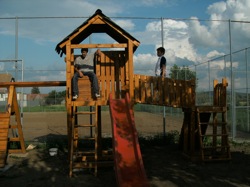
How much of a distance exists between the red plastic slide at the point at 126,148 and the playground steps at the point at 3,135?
3.38 metres

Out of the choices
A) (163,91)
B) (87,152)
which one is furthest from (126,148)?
(163,91)

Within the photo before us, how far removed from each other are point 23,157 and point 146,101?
428 cm

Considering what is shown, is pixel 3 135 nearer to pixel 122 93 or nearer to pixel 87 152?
pixel 87 152

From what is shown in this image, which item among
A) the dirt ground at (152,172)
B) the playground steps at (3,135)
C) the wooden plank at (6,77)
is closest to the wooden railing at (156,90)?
the dirt ground at (152,172)

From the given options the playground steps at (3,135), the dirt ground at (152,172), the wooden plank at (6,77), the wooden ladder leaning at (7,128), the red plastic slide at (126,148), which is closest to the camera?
the red plastic slide at (126,148)

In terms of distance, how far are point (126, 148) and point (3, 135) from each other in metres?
4.50

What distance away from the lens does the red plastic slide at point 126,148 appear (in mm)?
6320

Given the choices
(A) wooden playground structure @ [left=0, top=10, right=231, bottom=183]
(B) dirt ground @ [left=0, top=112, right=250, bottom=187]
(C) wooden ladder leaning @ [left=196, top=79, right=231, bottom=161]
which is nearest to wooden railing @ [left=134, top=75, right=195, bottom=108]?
(A) wooden playground structure @ [left=0, top=10, right=231, bottom=183]

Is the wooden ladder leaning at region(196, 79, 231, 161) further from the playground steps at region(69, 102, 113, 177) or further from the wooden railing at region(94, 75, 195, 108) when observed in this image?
the playground steps at region(69, 102, 113, 177)

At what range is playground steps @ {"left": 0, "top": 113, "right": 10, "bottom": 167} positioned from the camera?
9.31m

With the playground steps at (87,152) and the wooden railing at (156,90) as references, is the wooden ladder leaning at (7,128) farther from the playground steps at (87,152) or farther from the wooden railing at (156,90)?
the wooden railing at (156,90)

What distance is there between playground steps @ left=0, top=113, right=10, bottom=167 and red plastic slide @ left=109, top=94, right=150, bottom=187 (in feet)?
11.1

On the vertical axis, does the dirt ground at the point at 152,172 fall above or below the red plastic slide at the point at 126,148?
below

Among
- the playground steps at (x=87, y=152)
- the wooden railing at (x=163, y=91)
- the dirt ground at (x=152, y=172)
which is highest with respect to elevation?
the wooden railing at (x=163, y=91)
